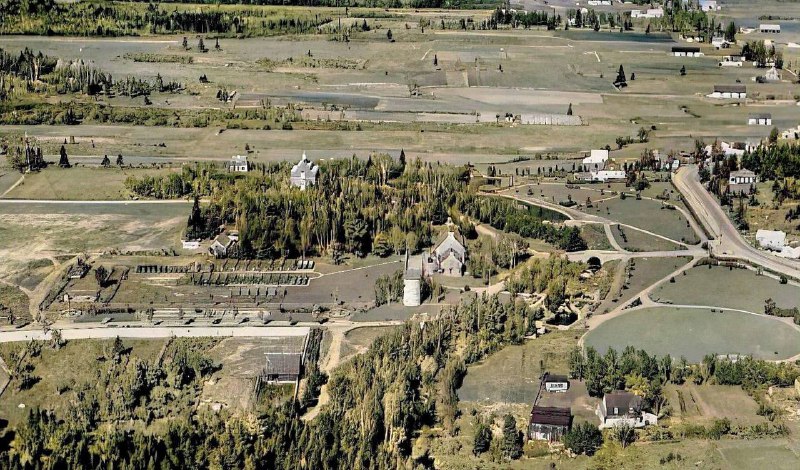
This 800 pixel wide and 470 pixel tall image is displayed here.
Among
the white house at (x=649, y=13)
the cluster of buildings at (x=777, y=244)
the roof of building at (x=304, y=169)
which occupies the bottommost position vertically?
the cluster of buildings at (x=777, y=244)

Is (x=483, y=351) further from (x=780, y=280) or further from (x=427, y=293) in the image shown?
(x=780, y=280)

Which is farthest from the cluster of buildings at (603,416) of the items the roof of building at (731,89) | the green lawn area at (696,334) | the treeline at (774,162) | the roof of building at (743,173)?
the roof of building at (731,89)

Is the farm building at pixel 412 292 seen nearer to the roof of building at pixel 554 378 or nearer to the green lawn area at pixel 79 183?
the roof of building at pixel 554 378

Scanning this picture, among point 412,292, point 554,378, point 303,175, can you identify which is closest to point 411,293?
point 412,292

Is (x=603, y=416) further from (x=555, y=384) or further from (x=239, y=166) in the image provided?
(x=239, y=166)

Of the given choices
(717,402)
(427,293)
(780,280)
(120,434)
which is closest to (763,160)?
(780,280)

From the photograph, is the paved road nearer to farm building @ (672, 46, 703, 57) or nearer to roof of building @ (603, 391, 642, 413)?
roof of building @ (603, 391, 642, 413)
